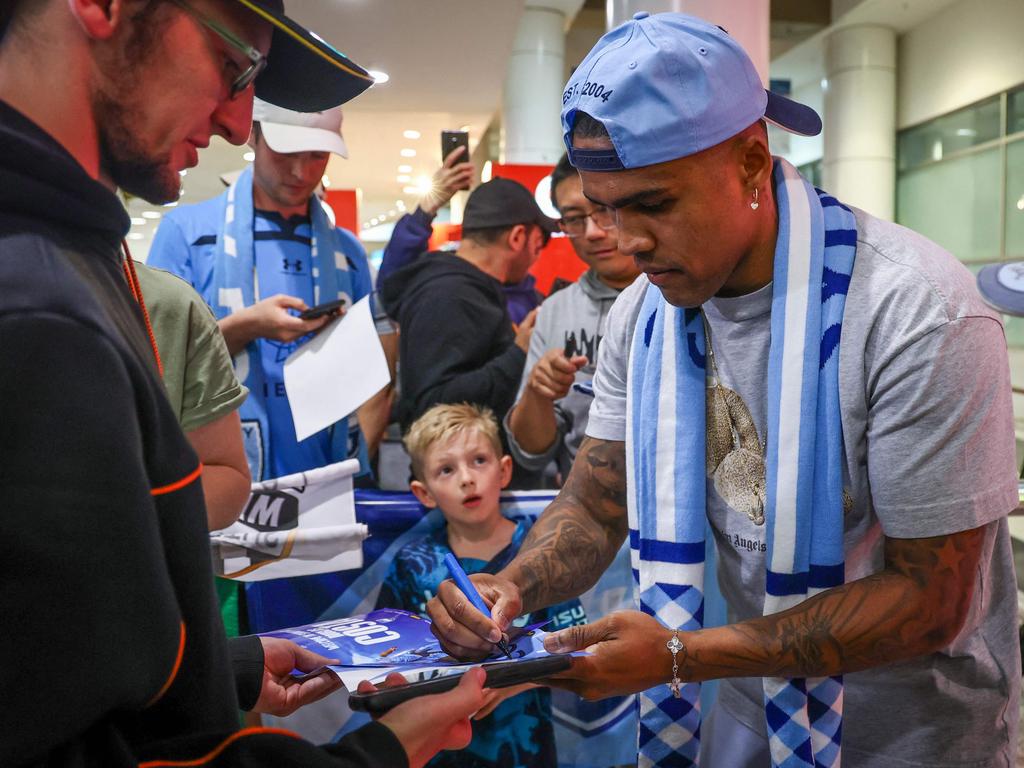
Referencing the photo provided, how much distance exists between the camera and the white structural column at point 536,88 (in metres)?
10.2

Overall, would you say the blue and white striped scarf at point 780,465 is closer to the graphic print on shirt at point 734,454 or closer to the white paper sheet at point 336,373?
the graphic print on shirt at point 734,454

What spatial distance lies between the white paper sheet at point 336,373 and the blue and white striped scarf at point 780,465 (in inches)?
42.7

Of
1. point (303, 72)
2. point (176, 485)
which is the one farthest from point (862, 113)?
point (176, 485)

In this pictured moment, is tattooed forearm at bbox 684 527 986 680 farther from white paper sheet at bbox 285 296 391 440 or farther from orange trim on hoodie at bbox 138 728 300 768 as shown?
→ white paper sheet at bbox 285 296 391 440

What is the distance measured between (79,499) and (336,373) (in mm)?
1963

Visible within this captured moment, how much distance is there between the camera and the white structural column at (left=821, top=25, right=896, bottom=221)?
424 inches

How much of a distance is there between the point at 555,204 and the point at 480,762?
1.85 metres

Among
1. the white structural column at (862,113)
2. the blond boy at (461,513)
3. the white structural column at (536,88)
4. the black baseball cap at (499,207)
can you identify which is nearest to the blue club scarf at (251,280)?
the blond boy at (461,513)

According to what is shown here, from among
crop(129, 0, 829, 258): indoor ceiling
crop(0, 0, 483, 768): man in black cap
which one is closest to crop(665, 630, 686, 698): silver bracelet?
crop(0, 0, 483, 768): man in black cap

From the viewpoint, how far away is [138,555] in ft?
2.40

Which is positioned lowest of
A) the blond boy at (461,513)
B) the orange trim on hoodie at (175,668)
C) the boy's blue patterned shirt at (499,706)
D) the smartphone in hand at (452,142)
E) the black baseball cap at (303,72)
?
the boy's blue patterned shirt at (499,706)

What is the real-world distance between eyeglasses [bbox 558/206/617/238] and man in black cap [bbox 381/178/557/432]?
32 cm

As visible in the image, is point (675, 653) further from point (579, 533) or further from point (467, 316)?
point (467, 316)

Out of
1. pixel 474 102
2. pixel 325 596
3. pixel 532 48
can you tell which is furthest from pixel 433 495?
pixel 474 102
